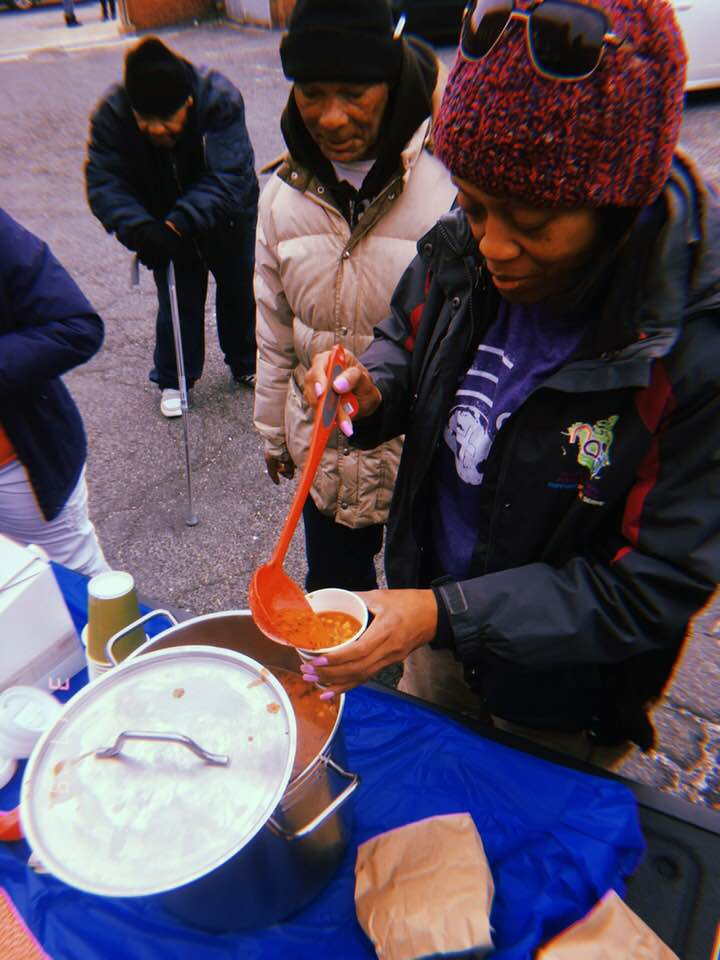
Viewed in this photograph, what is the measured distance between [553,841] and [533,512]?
1.80ft

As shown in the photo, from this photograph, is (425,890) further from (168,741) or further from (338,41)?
(338,41)

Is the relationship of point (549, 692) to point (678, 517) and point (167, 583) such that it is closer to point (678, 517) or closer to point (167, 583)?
point (678, 517)

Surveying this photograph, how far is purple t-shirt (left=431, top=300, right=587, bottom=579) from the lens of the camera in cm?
117

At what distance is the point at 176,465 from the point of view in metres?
3.84

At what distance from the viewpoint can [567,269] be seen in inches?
40.6

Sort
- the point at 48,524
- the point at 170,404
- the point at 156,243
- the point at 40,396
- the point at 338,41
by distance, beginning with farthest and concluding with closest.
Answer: the point at 170,404 → the point at 156,243 → the point at 48,524 → the point at 40,396 → the point at 338,41

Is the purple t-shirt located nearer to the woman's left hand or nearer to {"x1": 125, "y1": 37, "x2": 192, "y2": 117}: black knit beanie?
the woman's left hand

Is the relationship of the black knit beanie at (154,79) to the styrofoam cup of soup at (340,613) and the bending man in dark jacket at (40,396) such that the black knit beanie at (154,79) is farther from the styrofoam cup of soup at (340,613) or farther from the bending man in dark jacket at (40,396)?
the styrofoam cup of soup at (340,613)

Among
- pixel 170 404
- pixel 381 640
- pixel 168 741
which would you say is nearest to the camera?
pixel 168 741

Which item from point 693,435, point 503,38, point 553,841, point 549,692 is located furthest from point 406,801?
point 503,38

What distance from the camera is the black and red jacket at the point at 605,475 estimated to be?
38.8 inches

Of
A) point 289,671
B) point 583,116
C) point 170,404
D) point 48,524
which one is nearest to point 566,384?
point 583,116

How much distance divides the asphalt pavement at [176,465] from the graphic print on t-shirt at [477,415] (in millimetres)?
1439

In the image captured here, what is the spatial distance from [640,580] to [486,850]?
0.54 metres
